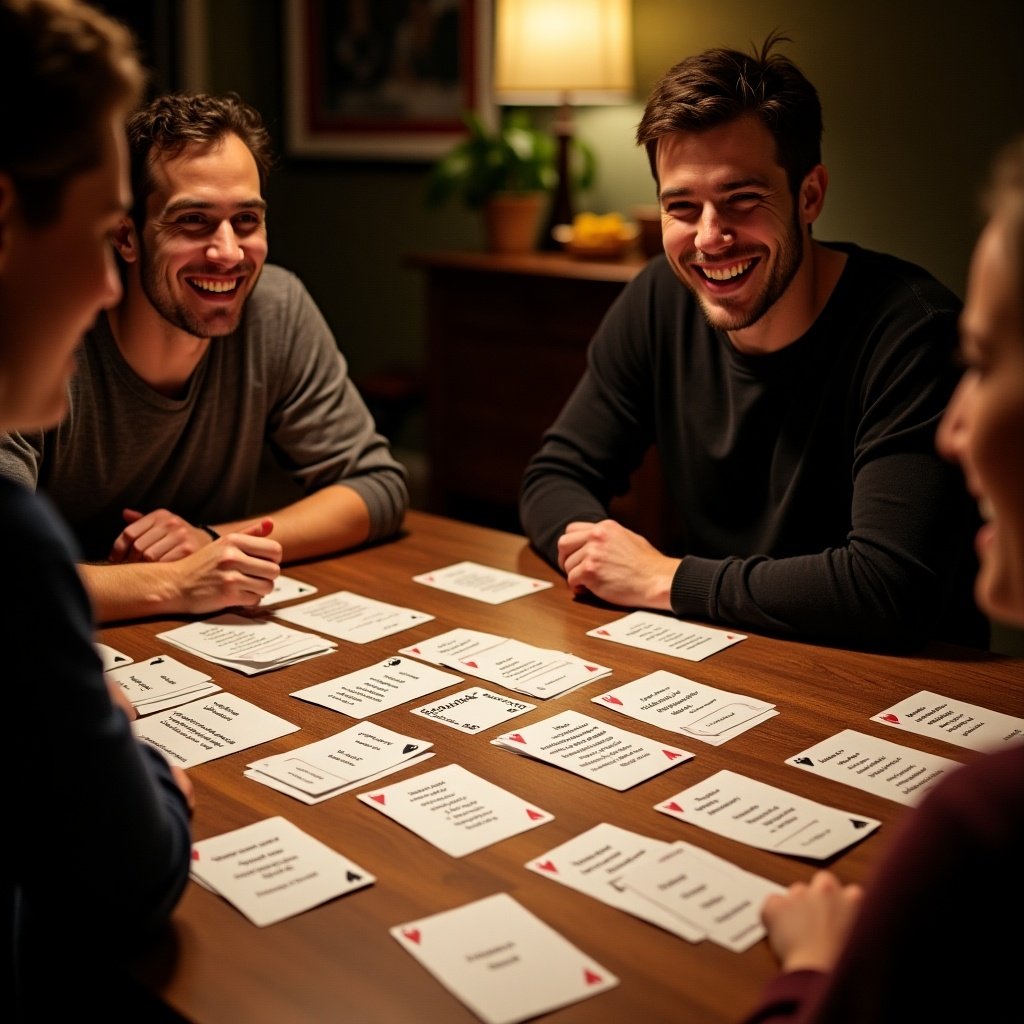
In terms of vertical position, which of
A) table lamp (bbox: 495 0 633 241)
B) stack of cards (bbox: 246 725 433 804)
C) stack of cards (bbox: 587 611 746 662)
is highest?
table lamp (bbox: 495 0 633 241)

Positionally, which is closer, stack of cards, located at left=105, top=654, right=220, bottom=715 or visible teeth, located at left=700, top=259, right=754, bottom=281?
stack of cards, located at left=105, top=654, right=220, bottom=715

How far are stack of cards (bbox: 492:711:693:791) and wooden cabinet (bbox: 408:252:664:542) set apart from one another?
7.68 ft

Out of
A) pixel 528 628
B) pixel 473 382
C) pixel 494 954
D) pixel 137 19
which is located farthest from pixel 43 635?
pixel 137 19

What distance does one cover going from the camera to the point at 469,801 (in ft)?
4.14

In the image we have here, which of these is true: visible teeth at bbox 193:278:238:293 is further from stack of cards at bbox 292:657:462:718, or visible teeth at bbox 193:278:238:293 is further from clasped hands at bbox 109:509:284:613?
stack of cards at bbox 292:657:462:718

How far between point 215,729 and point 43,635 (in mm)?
570

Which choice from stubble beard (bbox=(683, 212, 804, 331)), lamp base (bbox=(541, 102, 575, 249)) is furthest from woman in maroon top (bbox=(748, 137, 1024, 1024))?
lamp base (bbox=(541, 102, 575, 249))

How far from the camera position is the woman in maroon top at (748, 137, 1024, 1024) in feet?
2.32

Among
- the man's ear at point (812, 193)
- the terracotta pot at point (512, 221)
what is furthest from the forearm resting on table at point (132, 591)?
the terracotta pot at point (512, 221)

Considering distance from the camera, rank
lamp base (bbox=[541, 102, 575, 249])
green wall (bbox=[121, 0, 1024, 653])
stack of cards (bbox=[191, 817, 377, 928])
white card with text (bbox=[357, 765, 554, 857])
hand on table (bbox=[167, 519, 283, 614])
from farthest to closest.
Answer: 1. lamp base (bbox=[541, 102, 575, 249])
2. green wall (bbox=[121, 0, 1024, 653])
3. hand on table (bbox=[167, 519, 283, 614])
4. white card with text (bbox=[357, 765, 554, 857])
5. stack of cards (bbox=[191, 817, 377, 928])

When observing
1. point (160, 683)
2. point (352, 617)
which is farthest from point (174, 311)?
point (160, 683)

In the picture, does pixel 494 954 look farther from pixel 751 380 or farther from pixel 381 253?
pixel 381 253

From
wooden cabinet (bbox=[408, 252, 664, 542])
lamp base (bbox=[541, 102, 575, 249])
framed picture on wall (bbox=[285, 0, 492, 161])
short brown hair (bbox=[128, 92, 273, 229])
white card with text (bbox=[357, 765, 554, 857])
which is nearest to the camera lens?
white card with text (bbox=[357, 765, 554, 857])

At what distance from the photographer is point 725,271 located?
1.98 m
